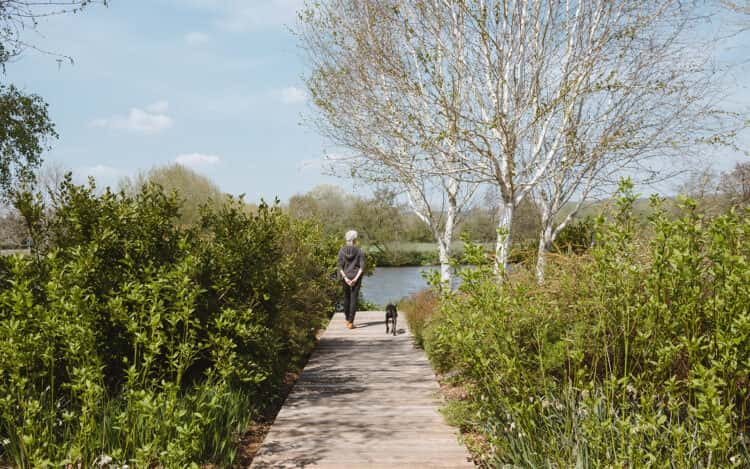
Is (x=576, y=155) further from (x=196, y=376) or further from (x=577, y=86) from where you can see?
(x=196, y=376)

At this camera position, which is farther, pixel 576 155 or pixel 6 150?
pixel 6 150

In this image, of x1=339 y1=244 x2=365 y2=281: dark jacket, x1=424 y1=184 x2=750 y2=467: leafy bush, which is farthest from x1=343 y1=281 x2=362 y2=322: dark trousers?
x1=424 y1=184 x2=750 y2=467: leafy bush

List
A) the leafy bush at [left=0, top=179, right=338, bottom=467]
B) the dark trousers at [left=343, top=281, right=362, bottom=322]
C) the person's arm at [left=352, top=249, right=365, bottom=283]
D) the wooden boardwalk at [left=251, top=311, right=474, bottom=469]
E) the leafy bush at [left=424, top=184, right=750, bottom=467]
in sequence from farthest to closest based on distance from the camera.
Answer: the dark trousers at [left=343, top=281, right=362, bottom=322], the person's arm at [left=352, top=249, right=365, bottom=283], the wooden boardwalk at [left=251, top=311, right=474, bottom=469], the leafy bush at [left=0, top=179, right=338, bottom=467], the leafy bush at [left=424, top=184, right=750, bottom=467]

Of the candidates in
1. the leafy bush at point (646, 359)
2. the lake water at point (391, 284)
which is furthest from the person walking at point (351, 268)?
the lake water at point (391, 284)

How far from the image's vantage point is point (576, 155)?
36.1ft

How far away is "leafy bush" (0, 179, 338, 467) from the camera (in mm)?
3609

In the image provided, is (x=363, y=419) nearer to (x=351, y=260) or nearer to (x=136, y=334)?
(x=136, y=334)

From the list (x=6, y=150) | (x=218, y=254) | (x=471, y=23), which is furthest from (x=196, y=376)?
(x=6, y=150)

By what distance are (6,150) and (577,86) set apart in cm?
1312

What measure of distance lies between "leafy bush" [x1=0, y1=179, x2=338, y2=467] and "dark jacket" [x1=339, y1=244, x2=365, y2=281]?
13.3ft

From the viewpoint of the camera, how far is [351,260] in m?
11.3

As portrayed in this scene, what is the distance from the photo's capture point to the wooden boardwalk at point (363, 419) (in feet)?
14.1

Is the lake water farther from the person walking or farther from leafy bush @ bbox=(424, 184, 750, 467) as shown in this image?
leafy bush @ bbox=(424, 184, 750, 467)

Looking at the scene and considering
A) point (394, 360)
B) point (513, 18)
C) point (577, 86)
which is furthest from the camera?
point (577, 86)
